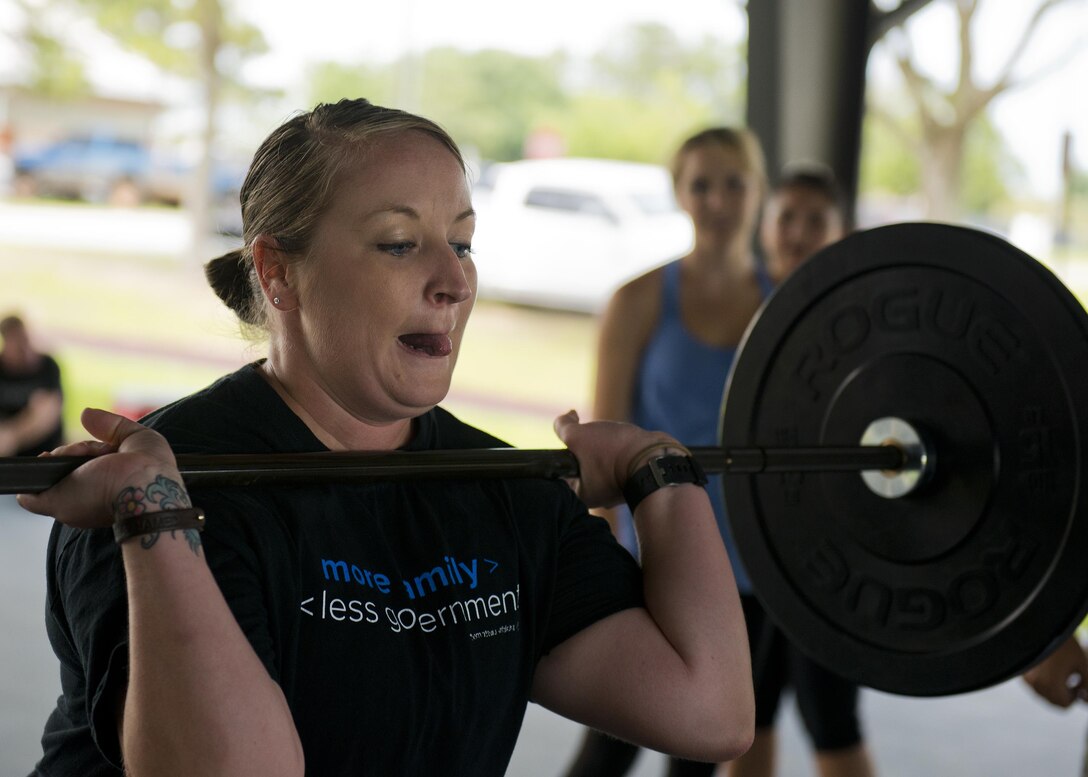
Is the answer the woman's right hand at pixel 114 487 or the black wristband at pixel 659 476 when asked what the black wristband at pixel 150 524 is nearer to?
the woman's right hand at pixel 114 487

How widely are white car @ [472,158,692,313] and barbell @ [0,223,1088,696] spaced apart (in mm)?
5445

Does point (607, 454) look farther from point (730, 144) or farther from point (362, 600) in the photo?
point (730, 144)

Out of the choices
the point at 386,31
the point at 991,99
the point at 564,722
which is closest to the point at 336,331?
the point at 564,722

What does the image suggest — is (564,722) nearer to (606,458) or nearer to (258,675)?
(606,458)

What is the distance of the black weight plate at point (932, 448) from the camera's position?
53.0 inches

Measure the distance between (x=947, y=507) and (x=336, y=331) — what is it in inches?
31.0

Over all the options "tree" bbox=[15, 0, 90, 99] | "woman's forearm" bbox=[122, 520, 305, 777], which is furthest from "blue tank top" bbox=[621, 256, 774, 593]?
"tree" bbox=[15, 0, 90, 99]

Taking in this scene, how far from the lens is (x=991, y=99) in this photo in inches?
209

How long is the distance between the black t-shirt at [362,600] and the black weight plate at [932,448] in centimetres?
33

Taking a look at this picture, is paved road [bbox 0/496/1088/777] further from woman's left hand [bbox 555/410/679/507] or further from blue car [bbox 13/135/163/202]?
blue car [bbox 13/135/163/202]

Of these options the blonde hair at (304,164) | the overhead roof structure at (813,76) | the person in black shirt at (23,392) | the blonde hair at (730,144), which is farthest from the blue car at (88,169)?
the blonde hair at (304,164)

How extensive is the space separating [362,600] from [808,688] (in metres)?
1.49

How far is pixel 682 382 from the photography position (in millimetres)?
2350

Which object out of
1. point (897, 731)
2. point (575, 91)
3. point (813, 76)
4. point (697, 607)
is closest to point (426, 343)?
point (697, 607)
